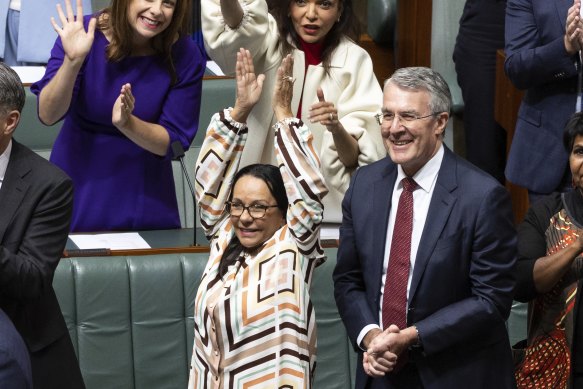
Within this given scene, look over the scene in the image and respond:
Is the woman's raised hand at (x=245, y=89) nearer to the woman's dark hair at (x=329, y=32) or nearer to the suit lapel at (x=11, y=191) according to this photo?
the suit lapel at (x=11, y=191)

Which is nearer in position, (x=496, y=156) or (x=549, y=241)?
(x=549, y=241)

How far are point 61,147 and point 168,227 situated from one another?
37cm

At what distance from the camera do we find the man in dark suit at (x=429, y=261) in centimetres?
283

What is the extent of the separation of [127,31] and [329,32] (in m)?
0.55

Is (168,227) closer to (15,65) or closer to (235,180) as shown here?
(235,180)

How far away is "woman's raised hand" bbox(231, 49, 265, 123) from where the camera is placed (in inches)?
121

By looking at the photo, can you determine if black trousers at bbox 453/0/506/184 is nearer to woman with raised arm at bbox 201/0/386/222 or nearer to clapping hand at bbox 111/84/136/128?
woman with raised arm at bbox 201/0/386/222

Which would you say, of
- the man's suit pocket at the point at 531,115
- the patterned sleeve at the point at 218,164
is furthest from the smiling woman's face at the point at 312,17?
the patterned sleeve at the point at 218,164

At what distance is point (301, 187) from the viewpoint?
115 inches

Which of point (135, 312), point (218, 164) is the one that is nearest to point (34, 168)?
point (218, 164)

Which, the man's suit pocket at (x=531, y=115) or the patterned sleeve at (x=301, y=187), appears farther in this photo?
the man's suit pocket at (x=531, y=115)

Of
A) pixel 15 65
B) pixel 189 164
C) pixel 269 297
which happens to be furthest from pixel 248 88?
pixel 15 65

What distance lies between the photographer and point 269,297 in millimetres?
2896

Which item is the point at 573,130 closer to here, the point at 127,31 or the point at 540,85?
the point at 540,85
